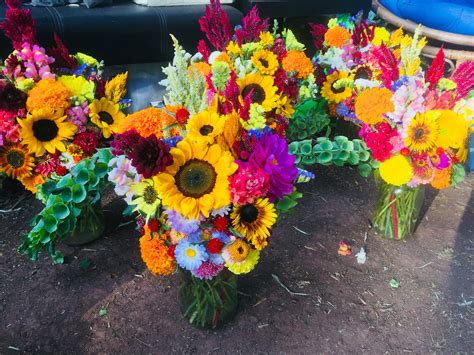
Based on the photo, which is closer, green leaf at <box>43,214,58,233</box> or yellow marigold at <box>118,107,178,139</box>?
yellow marigold at <box>118,107,178,139</box>

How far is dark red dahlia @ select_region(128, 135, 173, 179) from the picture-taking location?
3.32 feet

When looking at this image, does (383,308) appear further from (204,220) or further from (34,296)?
(34,296)

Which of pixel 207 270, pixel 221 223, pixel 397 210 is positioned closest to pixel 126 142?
pixel 221 223

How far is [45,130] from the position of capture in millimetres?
1718

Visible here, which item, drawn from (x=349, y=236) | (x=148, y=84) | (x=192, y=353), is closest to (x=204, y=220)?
(x=192, y=353)

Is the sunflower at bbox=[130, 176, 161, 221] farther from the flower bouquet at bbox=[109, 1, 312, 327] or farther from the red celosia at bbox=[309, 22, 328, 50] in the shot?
the red celosia at bbox=[309, 22, 328, 50]

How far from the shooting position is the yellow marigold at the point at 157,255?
1.35m

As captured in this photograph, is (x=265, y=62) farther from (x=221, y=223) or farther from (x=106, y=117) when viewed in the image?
(x=221, y=223)

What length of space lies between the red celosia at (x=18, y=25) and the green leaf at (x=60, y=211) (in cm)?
67

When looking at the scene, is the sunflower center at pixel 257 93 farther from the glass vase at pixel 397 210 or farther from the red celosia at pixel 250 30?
the glass vase at pixel 397 210

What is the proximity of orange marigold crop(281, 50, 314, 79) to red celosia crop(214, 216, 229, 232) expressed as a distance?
1.03 metres

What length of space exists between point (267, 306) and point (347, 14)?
286cm

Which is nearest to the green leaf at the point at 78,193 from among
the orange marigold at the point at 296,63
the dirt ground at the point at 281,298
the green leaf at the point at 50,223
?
the green leaf at the point at 50,223

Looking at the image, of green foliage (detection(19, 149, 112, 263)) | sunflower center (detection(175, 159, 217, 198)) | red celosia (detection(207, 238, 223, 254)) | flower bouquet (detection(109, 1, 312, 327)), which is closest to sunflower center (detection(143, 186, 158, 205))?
flower bouquet (detection(109, 1, 312, 327))
